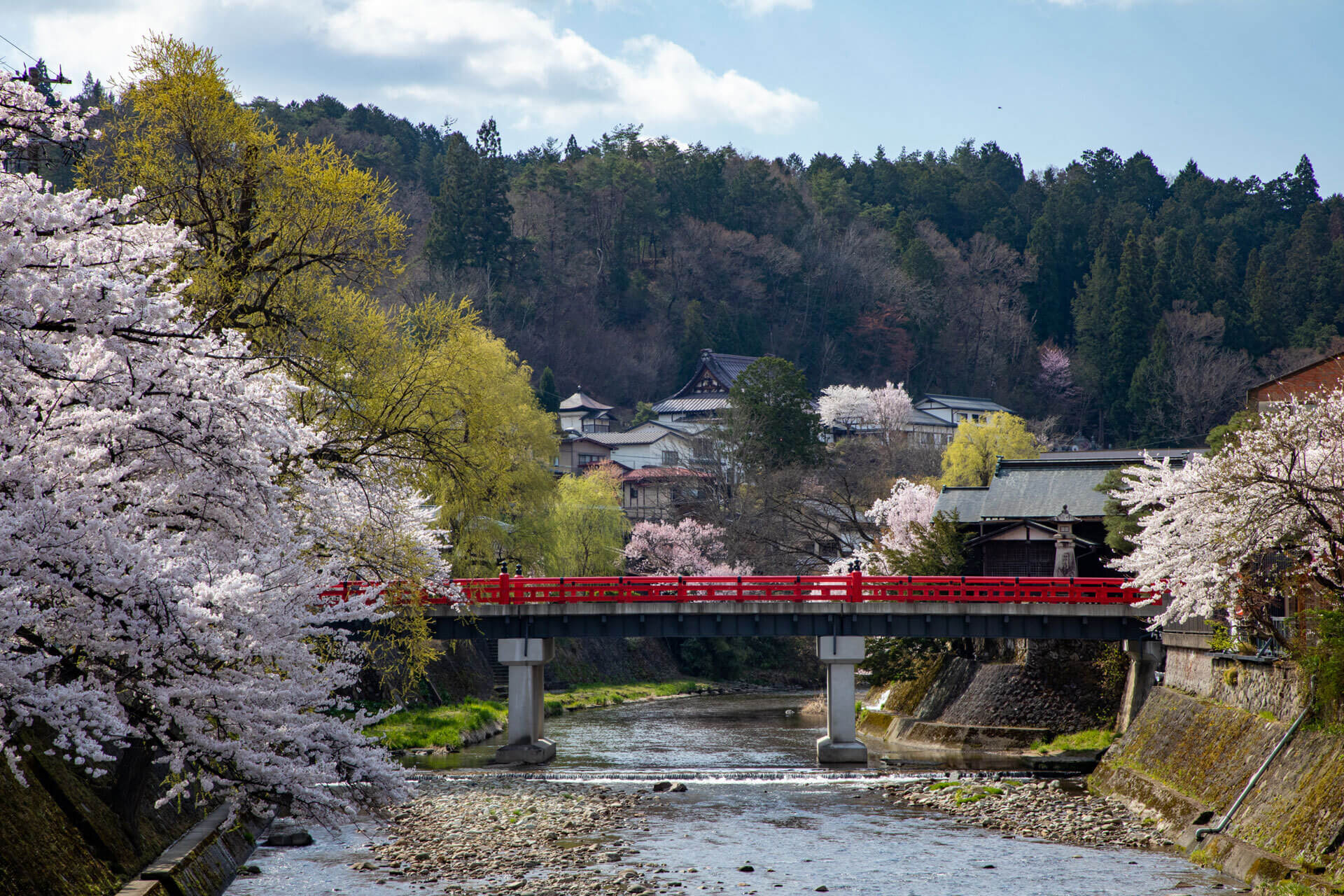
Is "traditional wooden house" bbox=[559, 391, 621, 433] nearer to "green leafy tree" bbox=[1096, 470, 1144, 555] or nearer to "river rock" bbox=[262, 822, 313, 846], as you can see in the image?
"green leafy tree" bbox=[1096, 470, 1144, 555]

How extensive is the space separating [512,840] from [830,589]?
1460 cm

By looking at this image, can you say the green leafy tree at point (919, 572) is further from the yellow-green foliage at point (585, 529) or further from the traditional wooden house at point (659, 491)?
the traditional wooden house at point (659, 491)

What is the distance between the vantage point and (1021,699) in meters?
35.2

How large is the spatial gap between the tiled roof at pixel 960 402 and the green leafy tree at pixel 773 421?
27586 mm

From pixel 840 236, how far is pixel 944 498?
6457 cm

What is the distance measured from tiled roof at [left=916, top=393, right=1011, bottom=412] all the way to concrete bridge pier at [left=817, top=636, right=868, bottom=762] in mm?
57909

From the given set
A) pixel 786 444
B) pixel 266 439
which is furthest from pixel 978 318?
Answer: pixel 266 439

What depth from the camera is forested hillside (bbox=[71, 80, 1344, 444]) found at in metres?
88.8

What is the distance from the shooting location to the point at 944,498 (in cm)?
4512

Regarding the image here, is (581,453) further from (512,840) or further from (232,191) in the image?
(232,191)

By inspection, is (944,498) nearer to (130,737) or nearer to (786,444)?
(786,444)

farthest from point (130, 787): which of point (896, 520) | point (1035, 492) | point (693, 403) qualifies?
point (693, 403)

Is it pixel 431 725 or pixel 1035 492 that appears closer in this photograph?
pixel 431 725

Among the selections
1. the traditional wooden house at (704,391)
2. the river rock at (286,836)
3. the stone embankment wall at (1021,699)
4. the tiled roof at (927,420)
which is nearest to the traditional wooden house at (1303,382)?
the stone embankment wall at (1021,699)
